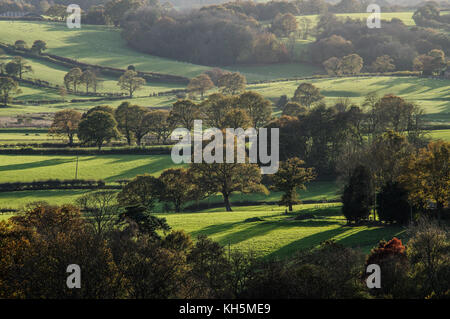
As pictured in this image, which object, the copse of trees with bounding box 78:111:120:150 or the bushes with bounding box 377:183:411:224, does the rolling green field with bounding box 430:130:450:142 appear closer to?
the bushes with bounding box 377:183:411:224

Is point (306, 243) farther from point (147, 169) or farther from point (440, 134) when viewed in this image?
point (440, 134)

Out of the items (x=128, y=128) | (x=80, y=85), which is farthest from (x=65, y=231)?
(x=80, y=85)

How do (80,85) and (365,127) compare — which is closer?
(365,127)

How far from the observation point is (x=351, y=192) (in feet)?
200

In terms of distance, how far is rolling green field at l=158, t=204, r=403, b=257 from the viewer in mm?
51750

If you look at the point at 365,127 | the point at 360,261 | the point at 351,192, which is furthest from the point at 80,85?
the point at 360,261

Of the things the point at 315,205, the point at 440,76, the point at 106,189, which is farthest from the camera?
the point at 440,76

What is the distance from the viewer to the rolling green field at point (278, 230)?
170 feet

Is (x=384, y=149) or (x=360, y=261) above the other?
(x=384, y=149)

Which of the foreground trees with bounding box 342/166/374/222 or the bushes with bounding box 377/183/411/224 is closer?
the bushes with bounding box 377/183/411/224

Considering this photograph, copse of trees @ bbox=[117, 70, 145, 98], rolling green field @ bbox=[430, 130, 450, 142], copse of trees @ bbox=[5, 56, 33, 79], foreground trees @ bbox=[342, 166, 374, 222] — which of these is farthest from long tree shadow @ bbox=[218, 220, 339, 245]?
copse of trees @ bbox=[5, 56, 33, 79]

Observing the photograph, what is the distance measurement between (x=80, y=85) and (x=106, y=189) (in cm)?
10930
